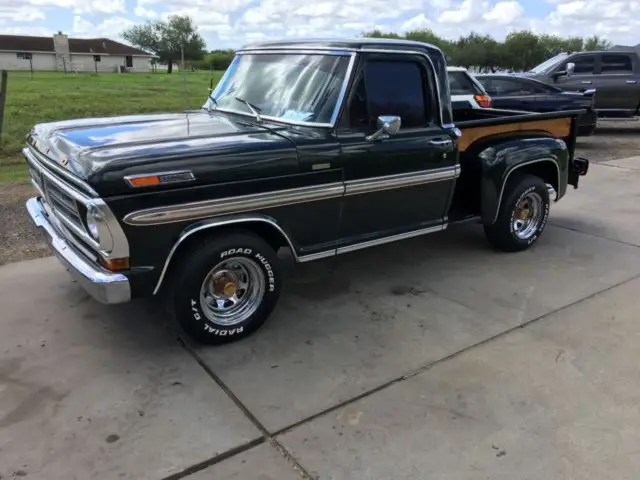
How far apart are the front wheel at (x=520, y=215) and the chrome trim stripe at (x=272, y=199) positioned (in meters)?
1.05

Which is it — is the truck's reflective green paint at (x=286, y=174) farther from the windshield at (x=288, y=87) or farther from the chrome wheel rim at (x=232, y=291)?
the chrome wheel rim at (x=232, y=291)

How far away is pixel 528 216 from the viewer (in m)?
6.03

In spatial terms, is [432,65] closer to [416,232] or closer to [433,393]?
[416,232]

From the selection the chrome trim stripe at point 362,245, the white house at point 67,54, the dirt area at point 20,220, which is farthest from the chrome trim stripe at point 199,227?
the white house at point 67,54

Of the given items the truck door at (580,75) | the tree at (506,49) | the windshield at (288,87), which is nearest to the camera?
the windshield at (288,87)

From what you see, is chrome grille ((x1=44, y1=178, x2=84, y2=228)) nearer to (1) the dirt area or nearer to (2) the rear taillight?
(1) the dirt area

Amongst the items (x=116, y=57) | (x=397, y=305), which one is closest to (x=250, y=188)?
(x=397, y=305)

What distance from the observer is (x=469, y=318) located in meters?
4.43

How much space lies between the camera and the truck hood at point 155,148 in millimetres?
3334

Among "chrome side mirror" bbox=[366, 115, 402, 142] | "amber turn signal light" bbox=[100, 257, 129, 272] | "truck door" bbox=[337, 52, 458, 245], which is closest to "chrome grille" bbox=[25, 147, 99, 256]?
"amber turn signal light" bbox=[100, 257, 129, 272]

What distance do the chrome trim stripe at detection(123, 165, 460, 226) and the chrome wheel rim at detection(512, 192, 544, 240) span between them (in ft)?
4.43

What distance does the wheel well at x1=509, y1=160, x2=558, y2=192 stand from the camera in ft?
19.0

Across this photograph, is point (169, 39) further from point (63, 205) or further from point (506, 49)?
point (63, 205)

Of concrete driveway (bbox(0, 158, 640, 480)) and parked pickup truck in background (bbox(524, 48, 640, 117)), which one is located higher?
parked pickup truck in background (bbox(524, 48, 640, 117))
